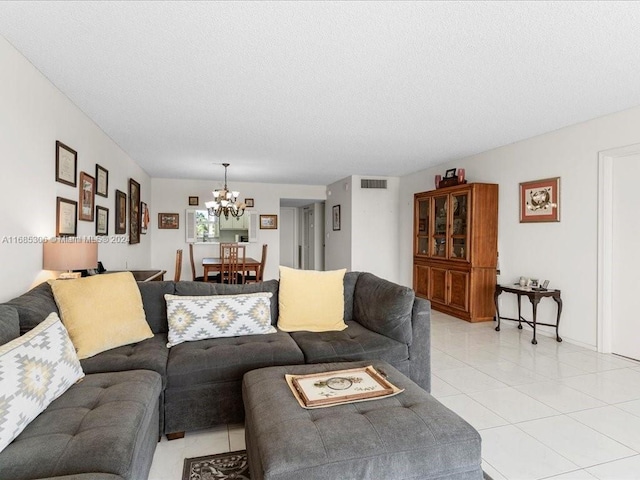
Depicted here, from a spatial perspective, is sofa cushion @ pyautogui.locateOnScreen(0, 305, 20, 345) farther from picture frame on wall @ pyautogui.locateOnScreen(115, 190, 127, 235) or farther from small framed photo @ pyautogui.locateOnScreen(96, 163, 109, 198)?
picture frame on wall @ pyautogui.locateOnScreen(115, 190, 127, 235)

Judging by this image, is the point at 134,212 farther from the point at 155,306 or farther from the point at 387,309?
the point at 387,309

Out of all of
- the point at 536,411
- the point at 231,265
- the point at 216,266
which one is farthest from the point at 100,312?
the point at 216,266

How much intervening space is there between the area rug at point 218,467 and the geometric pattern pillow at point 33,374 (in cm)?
68

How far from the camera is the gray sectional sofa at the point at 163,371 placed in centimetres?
119

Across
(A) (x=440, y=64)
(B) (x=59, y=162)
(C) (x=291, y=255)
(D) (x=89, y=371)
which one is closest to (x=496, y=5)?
(A) (x=440, y=64)

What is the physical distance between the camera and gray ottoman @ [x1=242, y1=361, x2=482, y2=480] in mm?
1217

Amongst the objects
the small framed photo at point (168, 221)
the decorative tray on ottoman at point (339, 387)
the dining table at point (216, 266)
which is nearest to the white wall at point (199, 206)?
the small framed photo at point (168, 221)

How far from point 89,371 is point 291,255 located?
817 cm

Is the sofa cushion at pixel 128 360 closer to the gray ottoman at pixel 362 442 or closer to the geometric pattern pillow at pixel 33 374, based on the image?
the geometric pattern pillow at pixel 33 374

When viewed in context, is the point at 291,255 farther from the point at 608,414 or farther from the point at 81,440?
the point at 81,440

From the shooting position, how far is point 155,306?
8.23 feet

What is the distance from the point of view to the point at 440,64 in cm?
243

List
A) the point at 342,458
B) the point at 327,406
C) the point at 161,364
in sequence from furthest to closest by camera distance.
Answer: the point at 161,364 < the point at 327,406 < the point at 342,458

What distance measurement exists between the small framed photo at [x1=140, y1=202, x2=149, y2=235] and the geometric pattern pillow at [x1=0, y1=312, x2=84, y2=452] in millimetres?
4509
